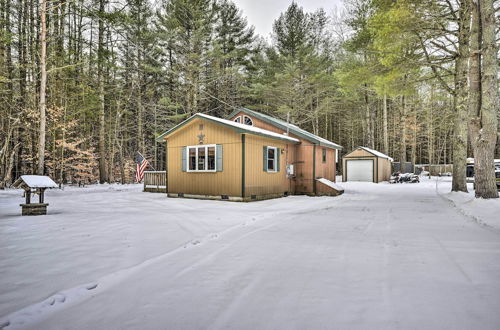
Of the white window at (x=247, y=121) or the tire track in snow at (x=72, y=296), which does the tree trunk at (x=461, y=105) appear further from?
the tire track in snow at (x=72, y=296)

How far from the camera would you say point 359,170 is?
870 inches

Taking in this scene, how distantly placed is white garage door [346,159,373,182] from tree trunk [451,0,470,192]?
32.1 feet

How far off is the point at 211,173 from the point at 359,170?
1523 centimetres

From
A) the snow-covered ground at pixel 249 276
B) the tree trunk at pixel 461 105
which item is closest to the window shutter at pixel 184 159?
the snow-covered ground at pixel 249 276

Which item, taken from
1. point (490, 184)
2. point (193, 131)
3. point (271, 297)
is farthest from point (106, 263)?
point (490, 184)

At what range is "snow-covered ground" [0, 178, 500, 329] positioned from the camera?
7.19ft

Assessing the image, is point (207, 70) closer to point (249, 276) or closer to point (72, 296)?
Answer: point (249, 276)

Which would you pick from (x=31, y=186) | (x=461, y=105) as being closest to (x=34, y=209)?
(x=31, y=186)

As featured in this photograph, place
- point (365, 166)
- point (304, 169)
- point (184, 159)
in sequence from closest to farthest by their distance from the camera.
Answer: point (184, 159)
point (304, 169)
point (365, 166)

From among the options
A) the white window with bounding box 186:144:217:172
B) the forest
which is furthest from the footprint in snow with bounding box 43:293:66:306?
the forest

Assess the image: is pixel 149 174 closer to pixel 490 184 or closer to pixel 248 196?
pixel 248 196

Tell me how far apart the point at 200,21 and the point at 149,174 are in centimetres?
1156

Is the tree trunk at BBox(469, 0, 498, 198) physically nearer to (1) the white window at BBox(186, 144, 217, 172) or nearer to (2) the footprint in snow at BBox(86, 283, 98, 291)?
(1) the white window at BBox(186, 144, 217, 172)

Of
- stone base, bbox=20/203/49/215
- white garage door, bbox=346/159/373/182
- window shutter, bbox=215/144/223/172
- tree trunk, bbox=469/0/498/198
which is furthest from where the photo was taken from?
white garage door, bbox=346/159/373/182
